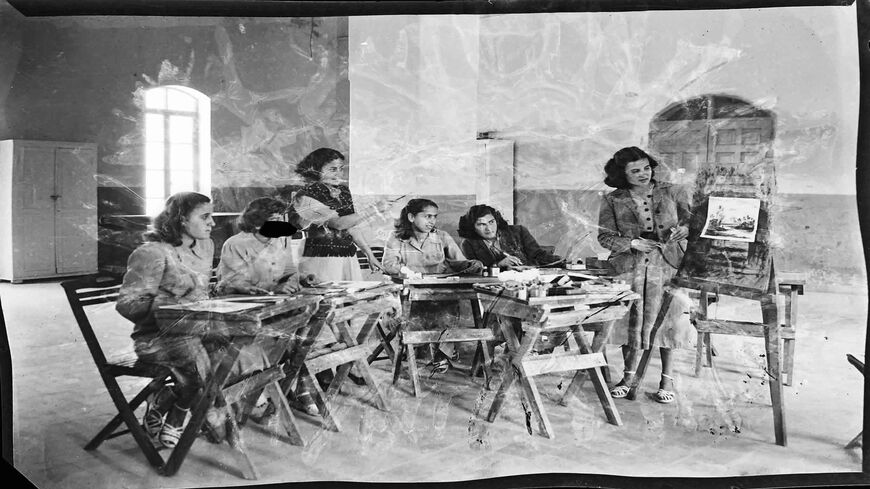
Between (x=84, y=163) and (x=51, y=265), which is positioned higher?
(x=84, y=163)

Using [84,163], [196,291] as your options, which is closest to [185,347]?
[196,291]

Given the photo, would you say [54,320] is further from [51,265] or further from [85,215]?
[85,215]

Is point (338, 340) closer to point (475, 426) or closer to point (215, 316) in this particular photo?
point (215, 316)

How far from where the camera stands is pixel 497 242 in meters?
3.21

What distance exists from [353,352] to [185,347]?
682 millimetres

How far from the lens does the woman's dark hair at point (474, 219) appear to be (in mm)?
3164

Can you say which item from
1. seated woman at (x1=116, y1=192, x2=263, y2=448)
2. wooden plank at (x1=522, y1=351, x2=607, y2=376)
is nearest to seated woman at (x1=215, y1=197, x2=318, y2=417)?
seated woman at (x1=116, y1=192, x2=263, y2=448)

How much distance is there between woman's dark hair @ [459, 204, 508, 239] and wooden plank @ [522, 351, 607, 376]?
58 centimetres

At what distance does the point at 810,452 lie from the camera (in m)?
3.22

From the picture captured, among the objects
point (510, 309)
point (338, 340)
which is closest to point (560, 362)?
point (510, 309)

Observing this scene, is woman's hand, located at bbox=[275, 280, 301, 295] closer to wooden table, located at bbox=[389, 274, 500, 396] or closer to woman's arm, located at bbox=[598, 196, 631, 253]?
wooden table, located at bbox=[389, 274, 500, 396]

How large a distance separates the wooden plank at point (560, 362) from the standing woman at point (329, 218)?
81 cm

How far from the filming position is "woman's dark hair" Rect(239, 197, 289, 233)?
3.03 metres

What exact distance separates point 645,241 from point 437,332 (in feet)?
3.29
